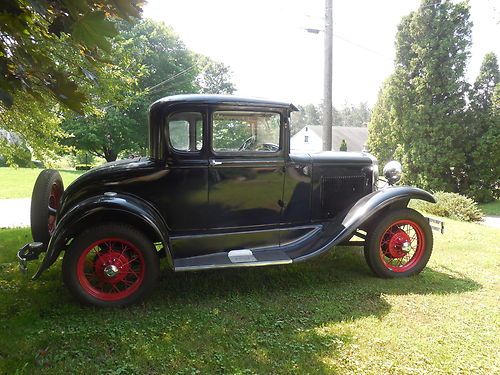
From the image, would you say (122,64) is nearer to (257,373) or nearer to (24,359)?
(24,359)

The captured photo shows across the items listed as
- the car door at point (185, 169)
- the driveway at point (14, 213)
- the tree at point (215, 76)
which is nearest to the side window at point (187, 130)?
the car door at point (185, 169)

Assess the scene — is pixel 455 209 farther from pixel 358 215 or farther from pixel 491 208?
pixel 358 215

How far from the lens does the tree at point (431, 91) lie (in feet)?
54.5

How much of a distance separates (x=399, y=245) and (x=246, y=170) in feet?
6.54

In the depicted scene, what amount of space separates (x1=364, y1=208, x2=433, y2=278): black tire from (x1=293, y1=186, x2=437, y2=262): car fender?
0.56 ft

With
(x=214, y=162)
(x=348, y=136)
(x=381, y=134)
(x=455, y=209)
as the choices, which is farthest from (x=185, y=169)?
(x=348, y=136)

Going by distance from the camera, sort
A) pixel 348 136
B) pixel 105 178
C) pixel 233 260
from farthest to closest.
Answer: pixel 348 136
pixel 233 260
pixel 105 178

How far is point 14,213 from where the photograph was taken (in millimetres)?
9797

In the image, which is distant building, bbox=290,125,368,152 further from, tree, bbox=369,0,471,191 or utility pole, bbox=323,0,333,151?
utility pole, bbox=323,0,333,151

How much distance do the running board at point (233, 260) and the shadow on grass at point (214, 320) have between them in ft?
1.17

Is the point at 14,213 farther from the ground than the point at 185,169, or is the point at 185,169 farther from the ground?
the point at 185,169

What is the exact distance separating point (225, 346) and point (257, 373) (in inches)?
16.1

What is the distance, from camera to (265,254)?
12.9 feet

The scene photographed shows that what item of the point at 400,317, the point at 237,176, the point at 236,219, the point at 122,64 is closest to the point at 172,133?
the point at 237,176
